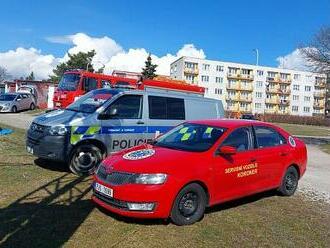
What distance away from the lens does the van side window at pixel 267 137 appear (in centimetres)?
785

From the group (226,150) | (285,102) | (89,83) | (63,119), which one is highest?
(285,102)

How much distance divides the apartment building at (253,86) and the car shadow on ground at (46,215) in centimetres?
9158

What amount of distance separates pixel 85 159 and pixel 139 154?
3103mm

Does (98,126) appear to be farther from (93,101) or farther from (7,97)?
(7,97)

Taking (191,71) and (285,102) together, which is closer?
(191,71)

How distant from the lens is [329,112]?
372ft

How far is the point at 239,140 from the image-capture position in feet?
24.3

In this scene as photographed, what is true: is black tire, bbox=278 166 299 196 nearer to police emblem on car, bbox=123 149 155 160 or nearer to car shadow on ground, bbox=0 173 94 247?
police emblem on car, bbox=123 149 155 160

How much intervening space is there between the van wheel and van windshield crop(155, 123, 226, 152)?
2229mm

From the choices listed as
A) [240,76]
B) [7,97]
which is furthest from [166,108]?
[240,76]

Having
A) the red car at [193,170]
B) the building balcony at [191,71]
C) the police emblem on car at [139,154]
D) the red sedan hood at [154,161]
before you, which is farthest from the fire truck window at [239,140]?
the building balcony at [191,71]

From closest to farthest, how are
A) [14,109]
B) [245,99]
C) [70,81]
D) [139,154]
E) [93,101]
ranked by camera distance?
[139,154] → [93,101] → [70,81] → [14,109] → [245,99]

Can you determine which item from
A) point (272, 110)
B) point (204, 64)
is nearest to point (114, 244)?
point (204, 64)

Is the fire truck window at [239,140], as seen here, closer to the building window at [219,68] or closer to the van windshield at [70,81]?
the van windshield at [70,81]
